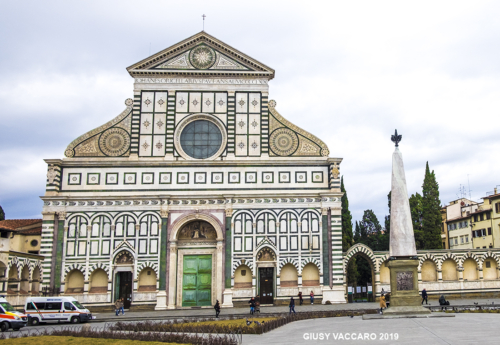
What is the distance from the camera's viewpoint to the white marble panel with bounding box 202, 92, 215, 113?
39875 millimetres

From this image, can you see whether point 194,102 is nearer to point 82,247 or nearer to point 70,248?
point 82,247

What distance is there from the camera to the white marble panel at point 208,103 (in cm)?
3988

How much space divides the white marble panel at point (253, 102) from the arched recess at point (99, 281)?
16.6m

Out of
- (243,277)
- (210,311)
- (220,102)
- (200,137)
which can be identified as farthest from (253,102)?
(210,311)

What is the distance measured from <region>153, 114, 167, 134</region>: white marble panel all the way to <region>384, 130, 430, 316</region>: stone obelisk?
19.2 metres

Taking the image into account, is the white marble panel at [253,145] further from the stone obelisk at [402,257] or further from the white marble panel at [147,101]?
the stone obelisk at [402,257]

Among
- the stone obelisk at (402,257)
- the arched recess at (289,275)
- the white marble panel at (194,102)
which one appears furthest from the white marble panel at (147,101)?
the stone obelisk at (402,257)

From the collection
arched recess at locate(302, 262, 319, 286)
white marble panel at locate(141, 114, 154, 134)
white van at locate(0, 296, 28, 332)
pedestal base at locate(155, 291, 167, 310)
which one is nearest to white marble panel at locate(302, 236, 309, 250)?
arched recess at locate(302, 262, 319, 286)

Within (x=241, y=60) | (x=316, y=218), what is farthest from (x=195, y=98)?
(x=316, y=218)

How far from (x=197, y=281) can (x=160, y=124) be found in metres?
12.3

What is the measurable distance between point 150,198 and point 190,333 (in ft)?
59.1

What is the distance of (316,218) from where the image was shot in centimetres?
3812

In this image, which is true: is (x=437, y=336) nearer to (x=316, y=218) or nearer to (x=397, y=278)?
(x=397, y=278)

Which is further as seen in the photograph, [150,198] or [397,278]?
[150,198]
